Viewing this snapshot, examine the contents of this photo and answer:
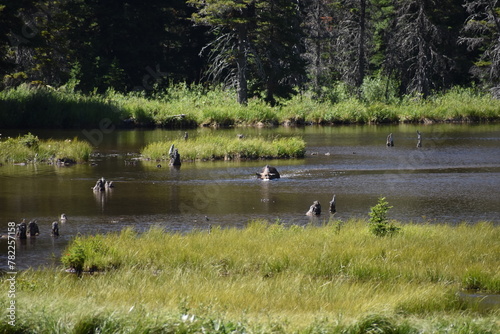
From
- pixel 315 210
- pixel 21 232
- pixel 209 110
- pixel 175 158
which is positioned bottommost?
pixel 315 210

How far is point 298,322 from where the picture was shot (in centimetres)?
1010

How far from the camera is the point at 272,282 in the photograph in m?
13.2

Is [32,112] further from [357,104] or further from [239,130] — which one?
[357,104]

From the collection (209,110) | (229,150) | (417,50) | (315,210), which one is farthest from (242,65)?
(315,210)

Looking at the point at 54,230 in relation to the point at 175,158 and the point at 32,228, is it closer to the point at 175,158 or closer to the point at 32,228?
the point at 32,228

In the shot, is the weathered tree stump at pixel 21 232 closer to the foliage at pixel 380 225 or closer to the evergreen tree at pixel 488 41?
the foliage at pixel 380 225

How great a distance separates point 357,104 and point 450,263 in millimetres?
47824

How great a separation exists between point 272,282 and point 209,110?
44184 millimetres

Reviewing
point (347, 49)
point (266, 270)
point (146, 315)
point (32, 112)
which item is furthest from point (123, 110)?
point (146, 315)

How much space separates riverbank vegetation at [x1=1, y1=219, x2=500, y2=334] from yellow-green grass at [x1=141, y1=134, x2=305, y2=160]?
1698 centimetres

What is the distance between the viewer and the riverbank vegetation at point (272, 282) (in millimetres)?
9852

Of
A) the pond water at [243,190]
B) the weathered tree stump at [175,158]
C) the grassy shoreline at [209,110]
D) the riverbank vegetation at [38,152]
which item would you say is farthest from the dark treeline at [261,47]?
the weathered tree stump at [175,158]

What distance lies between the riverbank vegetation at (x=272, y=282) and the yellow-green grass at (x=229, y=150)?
55.7ft

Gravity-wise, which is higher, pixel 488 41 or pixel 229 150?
pixel 488 41
